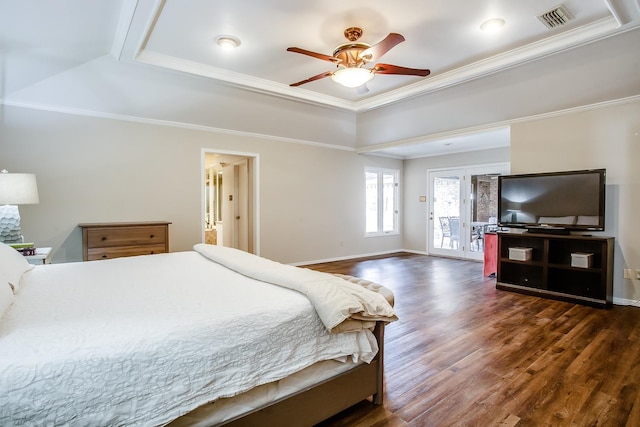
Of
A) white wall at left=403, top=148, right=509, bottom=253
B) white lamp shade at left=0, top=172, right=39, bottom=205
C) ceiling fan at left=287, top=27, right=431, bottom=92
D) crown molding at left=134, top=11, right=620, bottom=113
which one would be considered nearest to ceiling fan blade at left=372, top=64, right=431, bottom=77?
ceiling fan at left=287, top=27, right=431, bottom=92

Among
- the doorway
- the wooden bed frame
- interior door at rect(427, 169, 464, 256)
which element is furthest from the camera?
interior door at rect(427, 169, 464, 256)

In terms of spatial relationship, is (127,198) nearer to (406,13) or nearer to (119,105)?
(119,105)

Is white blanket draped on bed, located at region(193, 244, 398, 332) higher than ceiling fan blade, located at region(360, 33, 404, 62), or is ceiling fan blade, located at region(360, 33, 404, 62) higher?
ceiling fan blade, located at region(360, 33, 404, 62)

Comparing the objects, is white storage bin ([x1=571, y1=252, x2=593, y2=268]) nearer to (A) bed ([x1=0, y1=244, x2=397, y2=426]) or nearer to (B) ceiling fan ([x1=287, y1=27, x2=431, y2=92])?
(B) ceiling fan ([x1=287, y1=27, x2=431, y2=92])

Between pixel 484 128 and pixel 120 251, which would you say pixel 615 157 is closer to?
pixel 484 128

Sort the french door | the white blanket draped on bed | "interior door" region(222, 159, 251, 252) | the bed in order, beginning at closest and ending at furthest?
the bed, the white blanket draped on bed, "interior door" region(222, 159, 251, 252), the french door

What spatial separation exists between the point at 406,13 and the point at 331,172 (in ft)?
13.5

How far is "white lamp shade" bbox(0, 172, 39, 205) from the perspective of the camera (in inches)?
117

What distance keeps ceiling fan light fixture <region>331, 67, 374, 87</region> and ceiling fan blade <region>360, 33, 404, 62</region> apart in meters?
0.12

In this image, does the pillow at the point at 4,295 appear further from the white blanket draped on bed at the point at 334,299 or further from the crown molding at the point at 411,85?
the crown molding at the point at 411,85

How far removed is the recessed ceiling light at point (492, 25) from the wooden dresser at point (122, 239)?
4223 millimetres

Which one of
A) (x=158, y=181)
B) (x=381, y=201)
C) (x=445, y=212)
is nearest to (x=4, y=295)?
(x=158, y=181)

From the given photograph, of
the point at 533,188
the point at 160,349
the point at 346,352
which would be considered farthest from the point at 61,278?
the point at 533,188

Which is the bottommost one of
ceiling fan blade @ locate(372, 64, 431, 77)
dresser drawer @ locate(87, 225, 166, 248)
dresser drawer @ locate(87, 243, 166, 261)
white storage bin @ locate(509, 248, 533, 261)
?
white storage bin @ locate(509, 248, 533, 261)
